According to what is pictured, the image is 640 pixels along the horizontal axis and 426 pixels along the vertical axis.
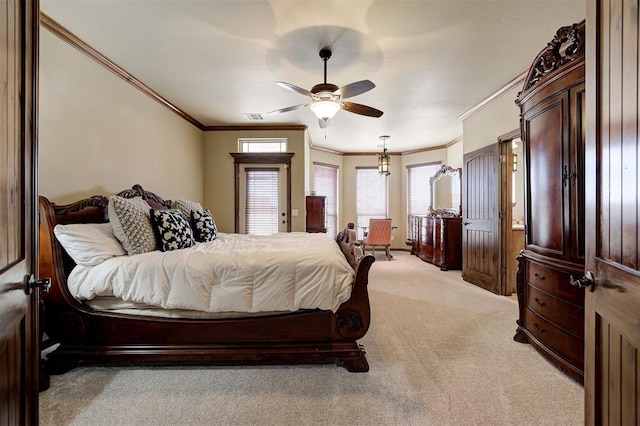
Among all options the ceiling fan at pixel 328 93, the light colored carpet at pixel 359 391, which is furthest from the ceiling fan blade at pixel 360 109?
the light colored carpet at pixel 359 391

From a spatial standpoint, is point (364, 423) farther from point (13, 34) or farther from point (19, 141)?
point (13, 34)

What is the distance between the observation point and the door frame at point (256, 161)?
5.25m

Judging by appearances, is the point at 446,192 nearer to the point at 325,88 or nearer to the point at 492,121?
the point at 492,121

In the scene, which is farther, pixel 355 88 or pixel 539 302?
pixel 355 88

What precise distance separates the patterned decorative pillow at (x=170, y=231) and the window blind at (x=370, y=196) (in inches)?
218

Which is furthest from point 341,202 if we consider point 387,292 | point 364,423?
point 364,423

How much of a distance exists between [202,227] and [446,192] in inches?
212

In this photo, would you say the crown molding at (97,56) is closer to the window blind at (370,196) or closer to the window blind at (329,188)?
the window blind at (329,188)

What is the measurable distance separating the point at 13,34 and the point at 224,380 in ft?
6.50

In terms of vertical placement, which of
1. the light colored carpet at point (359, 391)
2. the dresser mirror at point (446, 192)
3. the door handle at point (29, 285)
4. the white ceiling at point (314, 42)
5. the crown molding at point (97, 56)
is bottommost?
the light colored carpet at point (359, 391)

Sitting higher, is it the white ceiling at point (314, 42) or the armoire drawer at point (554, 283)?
the white ceiling at point (314, 42)

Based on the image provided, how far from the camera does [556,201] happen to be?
2.11 metres

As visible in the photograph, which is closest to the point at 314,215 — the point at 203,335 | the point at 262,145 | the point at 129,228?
the point at 262,145

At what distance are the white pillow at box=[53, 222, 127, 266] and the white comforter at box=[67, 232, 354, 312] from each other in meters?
0.06
